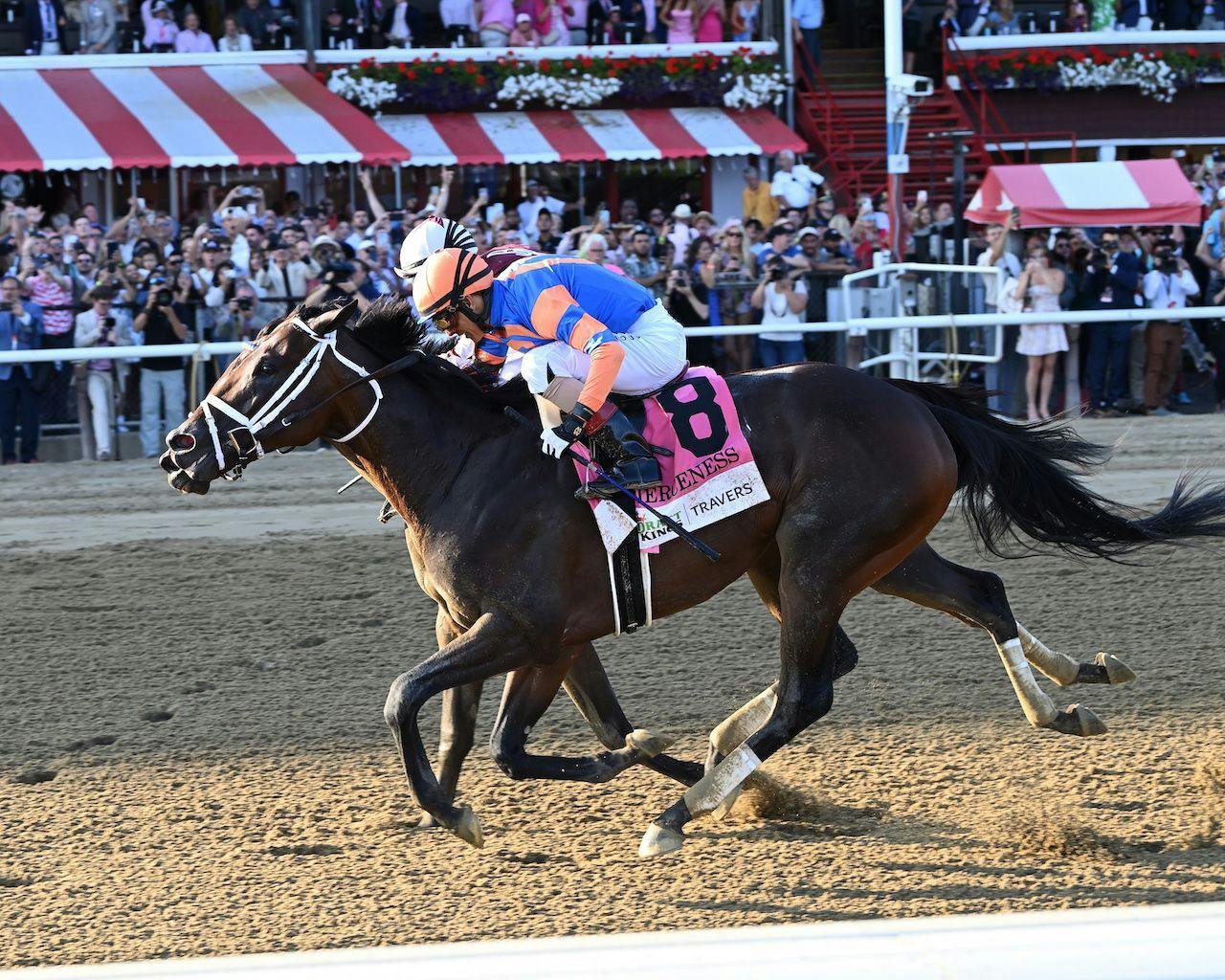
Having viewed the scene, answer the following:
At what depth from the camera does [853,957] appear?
6.00 feet

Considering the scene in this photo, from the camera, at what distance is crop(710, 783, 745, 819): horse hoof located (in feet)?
14.8

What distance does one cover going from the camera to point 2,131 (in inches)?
656

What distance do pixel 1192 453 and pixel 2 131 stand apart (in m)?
12.3

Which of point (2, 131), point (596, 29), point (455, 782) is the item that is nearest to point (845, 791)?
point (455, 782)

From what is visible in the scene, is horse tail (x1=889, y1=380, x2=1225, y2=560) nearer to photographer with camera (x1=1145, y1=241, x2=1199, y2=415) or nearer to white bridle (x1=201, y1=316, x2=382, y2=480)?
white bridle (x1=201, y1=316, x2=382, y2=480)

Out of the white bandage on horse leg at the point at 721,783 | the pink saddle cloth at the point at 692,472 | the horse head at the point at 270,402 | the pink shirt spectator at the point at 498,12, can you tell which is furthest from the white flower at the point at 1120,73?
the white bandage on horse leg at the point at 721,783

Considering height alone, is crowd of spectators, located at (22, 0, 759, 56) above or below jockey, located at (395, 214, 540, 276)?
above

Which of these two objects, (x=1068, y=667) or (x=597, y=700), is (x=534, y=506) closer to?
(x=597, y=700)

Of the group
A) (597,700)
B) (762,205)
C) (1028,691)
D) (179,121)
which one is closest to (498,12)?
(179,121)

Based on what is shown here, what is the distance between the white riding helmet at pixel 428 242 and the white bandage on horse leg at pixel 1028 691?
2.09 m

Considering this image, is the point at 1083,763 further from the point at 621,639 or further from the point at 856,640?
the point at 621,639

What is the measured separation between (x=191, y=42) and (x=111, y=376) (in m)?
9.37

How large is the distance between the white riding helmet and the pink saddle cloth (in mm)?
706

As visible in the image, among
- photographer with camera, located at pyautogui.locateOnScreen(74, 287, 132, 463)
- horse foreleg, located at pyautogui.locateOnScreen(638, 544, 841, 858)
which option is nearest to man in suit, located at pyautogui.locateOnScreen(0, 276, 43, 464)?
photographer with camera, located at pyautogui.locateOnScreen(74, 287, 132, 463)
